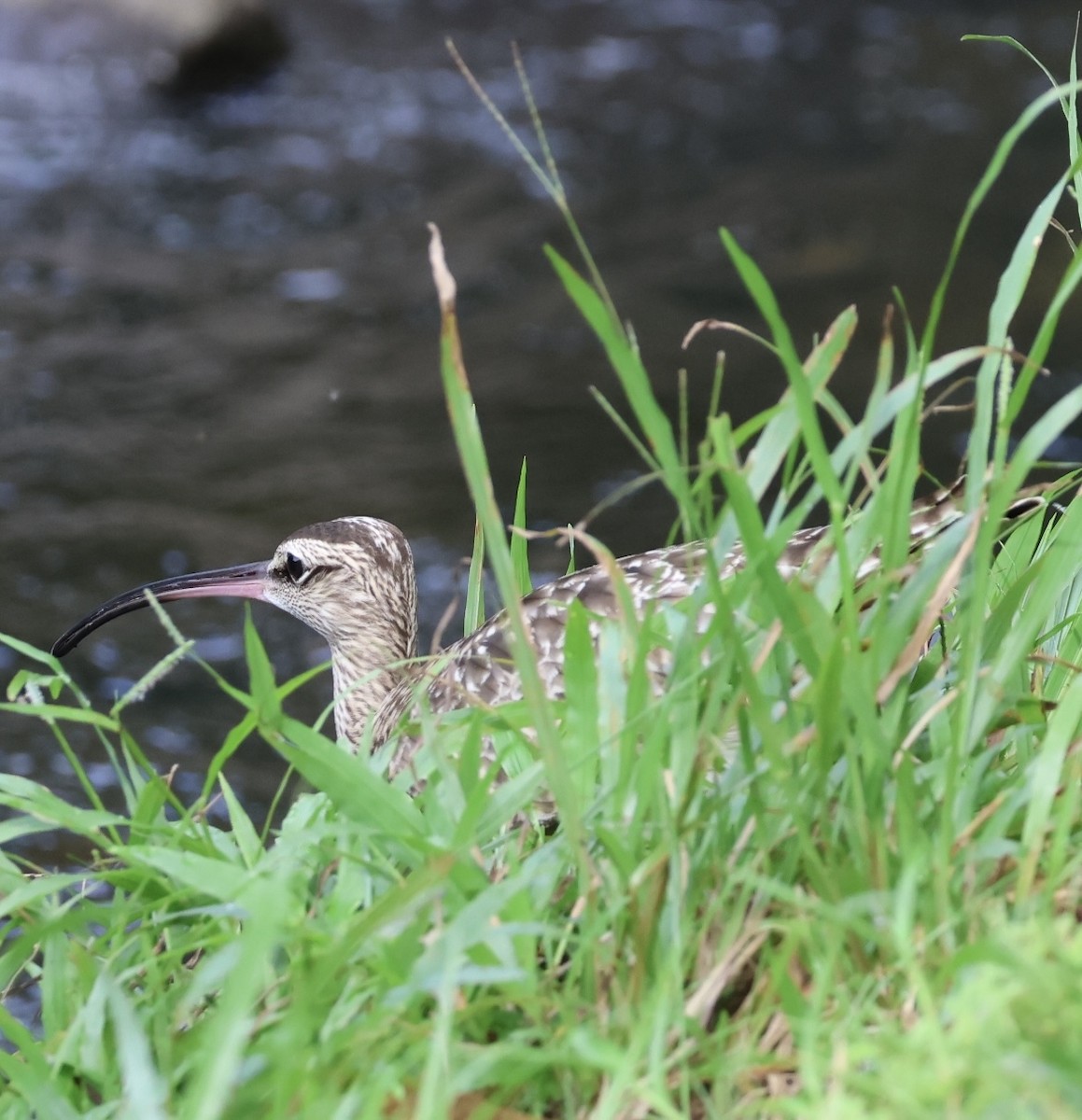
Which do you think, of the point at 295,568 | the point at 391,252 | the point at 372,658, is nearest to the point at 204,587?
the point at 295,568

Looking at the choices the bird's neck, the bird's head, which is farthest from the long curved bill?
the bird's neck

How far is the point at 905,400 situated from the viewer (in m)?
1.93

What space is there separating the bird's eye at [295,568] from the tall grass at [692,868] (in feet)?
6.90

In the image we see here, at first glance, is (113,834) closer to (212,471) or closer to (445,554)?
(445,554)

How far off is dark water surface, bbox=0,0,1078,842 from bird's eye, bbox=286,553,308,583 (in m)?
1.52

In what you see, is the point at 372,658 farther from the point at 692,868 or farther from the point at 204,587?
→ the point at 692,868

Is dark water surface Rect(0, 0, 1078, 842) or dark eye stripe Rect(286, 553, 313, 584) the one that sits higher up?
dark eye stripe Rect(286, 553, 313, 584)

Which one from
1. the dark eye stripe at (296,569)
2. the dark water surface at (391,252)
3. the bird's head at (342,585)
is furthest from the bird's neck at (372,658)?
the dark water surface at (391,252)

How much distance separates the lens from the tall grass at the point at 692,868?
172 centimetres

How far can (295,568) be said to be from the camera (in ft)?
14.4

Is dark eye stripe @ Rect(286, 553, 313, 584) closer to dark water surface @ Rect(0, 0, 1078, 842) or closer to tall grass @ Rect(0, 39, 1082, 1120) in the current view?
dark water surface @ Rect(0, 0, 1078, 842)

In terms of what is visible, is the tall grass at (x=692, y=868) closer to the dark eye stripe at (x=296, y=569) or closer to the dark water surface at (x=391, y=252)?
the dark eye stripe at (x=296, y=569)

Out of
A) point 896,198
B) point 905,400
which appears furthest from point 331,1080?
point 896,198

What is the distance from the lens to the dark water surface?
7.08 metres
